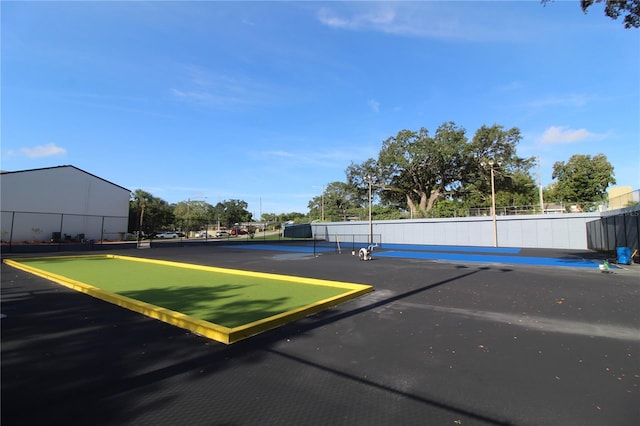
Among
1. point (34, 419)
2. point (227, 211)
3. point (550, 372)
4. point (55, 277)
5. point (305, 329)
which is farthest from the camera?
point (227, 211)

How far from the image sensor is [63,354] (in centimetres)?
435

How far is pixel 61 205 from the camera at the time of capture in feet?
125

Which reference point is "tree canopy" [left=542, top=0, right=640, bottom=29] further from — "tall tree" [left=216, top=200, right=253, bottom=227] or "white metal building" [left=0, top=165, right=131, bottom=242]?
"tall tree" [left=216, top=200, right=253, bottom=227]

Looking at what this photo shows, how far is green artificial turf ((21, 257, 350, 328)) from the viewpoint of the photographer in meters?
6.57

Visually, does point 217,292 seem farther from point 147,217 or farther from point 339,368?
point 147,217

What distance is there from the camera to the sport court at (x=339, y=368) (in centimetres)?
305

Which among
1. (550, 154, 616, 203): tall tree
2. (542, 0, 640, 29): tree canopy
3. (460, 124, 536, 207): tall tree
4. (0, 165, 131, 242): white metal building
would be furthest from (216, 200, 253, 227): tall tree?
(542, 0, 640, 29): tree canopy

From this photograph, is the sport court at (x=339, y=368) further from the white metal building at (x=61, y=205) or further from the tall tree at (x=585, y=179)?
the tall tree at (x=585, y=179)

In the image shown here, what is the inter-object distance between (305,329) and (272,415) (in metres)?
2.64

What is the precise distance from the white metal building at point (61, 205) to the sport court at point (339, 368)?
34.5 meters

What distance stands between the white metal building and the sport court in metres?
34.5

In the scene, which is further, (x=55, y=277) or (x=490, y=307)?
(x=55, y=277)

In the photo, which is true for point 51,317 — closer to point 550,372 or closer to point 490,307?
point 550,372

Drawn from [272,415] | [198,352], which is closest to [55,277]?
[198,352]
